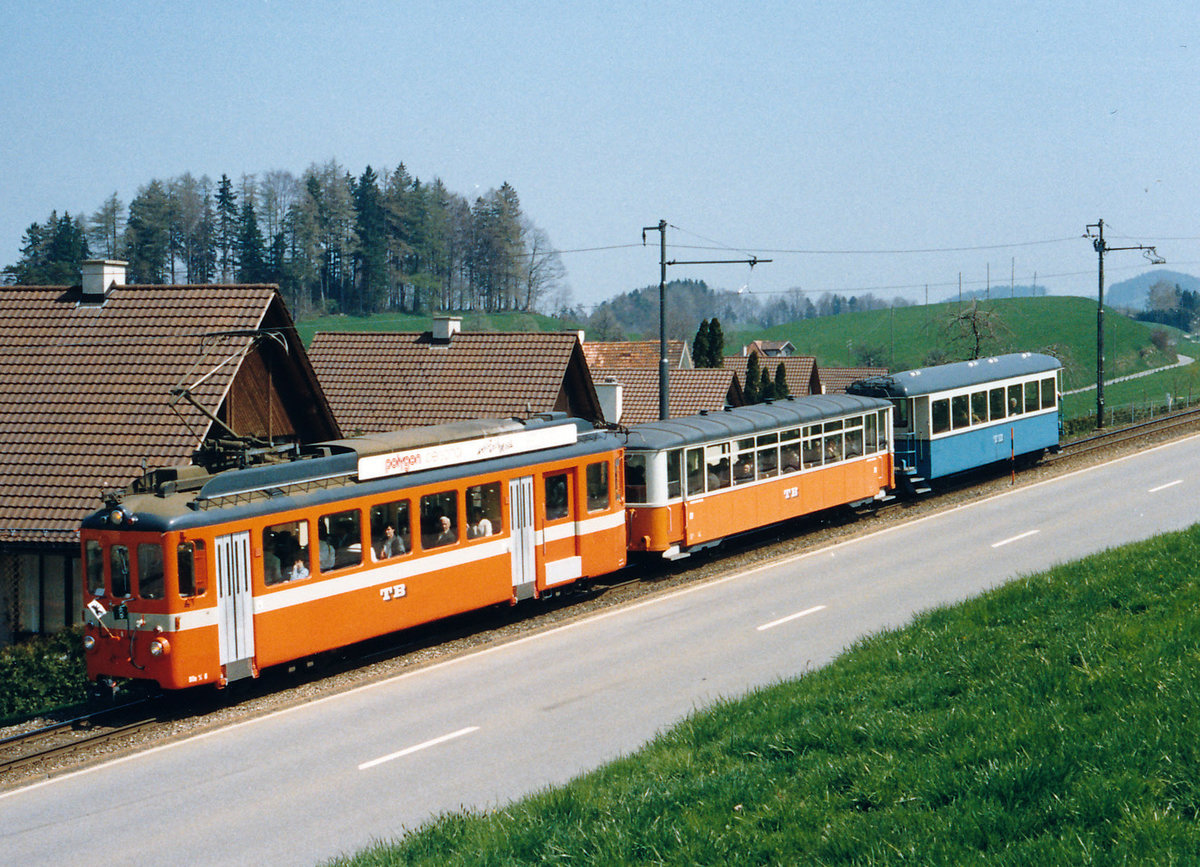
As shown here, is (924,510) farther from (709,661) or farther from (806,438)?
(709,661)

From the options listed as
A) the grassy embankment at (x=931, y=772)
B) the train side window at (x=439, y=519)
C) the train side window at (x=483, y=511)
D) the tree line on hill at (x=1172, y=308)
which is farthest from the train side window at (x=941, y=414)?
the tree line on hill at (x=1172, y=308)

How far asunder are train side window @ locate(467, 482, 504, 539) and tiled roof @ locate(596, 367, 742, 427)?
23.7 meters

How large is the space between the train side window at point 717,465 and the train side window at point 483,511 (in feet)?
18.4

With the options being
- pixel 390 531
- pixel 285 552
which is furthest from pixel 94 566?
pixel 390 531

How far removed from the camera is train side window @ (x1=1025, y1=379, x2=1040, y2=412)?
34.5 m

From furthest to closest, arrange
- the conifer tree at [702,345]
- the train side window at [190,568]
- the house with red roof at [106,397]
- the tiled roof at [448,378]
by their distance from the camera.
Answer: the conifer tree at [702,345]
the tiled roof at [448,378]
the house with red roof at [106,397]
the train side window at [190,568]

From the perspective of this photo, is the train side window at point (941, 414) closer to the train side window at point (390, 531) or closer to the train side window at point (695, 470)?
the train side window at point (695, 470)

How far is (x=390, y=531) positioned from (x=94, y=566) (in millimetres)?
3776

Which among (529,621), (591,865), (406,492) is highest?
(406,492)

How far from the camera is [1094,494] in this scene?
2902cm

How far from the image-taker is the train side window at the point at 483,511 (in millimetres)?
18156

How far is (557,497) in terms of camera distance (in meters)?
20.0

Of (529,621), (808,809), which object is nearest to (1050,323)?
(529,621)

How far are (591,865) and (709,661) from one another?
8.87 m
